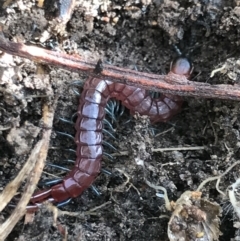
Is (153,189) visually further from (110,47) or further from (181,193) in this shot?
(110,47)

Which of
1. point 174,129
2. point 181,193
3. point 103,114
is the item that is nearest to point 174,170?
point 181,193

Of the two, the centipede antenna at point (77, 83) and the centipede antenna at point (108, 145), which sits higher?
the centipede antenna at point (77, 83)

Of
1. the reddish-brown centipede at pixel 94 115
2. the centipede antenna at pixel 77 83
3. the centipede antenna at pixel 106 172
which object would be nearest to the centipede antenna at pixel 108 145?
the reddish-brown centipede at pixel 94 115

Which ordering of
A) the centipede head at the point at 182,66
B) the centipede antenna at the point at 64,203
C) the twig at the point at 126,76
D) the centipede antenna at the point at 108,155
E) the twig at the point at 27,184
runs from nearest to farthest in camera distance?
the twig at the point at 27,184
the twig at the point at 126,76
the centipede antenna at the point at 64,203
the centipede antenna at the point at 108,155
the centipede head at the point at 182,66

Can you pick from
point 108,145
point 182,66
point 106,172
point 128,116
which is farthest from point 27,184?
point 182,66

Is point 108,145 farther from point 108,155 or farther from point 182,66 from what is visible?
point 182,66

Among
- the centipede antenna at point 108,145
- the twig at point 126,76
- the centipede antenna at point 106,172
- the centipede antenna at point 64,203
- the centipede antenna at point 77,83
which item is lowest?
the centipede antenna at point 64,203

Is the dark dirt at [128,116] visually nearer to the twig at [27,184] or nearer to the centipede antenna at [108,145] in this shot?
the centipede antenna at [108,145]

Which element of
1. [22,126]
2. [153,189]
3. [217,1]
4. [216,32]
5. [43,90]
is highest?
[217,1]
